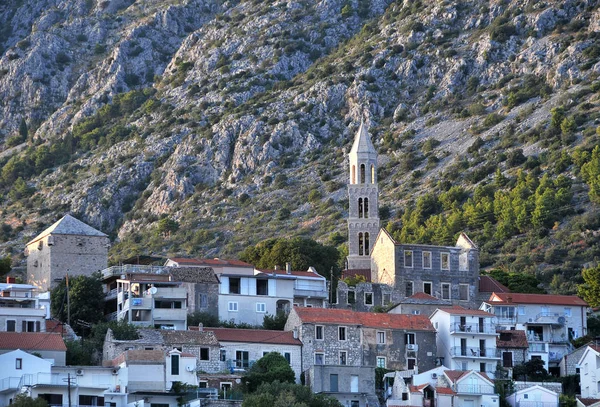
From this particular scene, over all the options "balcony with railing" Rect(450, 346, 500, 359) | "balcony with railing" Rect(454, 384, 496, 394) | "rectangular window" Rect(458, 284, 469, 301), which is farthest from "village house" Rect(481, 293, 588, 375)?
"balcony with railing" Rect(454, 384, 496, 394)

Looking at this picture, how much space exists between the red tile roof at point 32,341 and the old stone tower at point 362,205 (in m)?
34.4

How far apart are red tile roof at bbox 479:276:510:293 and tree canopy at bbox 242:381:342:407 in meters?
22.3

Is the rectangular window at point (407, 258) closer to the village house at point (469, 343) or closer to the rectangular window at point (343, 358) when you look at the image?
the village house at point (469, 343)

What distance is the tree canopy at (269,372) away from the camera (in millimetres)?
82750

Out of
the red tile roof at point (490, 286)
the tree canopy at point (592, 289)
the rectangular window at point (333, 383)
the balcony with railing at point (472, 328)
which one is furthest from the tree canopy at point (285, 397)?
the tree canopy at point (592, 289)

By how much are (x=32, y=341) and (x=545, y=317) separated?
32534mm

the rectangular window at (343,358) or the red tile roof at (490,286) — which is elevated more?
the red tile roof at (490,286)

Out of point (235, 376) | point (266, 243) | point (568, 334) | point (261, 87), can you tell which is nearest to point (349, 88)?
point (261, 87)

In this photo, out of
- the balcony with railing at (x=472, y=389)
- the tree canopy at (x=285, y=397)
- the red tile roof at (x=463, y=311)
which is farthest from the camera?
the red tile roof at (x=463, y=311)

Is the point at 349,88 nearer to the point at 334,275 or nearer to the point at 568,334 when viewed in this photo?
the point at 334,275

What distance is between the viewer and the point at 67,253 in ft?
329

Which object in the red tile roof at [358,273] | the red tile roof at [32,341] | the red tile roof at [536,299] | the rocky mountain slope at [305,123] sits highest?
the rocky mountain slope at [305,123]

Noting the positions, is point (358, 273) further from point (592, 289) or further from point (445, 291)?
point (592, 289)

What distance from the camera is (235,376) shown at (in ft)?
273
